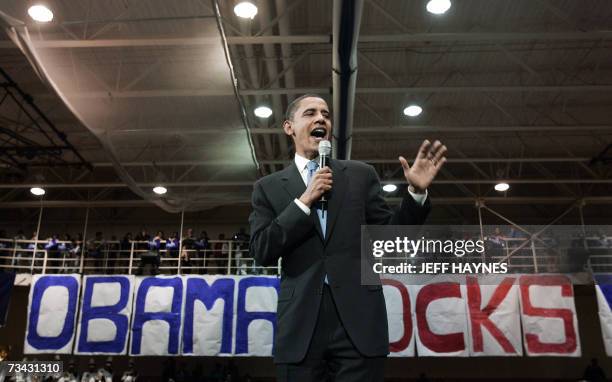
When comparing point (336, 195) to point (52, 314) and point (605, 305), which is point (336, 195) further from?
point (52, 314)

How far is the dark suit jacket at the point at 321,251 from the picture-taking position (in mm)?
1854

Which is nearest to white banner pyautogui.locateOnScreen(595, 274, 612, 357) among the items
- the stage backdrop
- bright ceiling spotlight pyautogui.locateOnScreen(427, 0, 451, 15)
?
the stage backdrop

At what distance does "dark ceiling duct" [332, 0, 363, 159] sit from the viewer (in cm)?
719

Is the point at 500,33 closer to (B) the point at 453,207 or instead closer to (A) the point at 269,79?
(A) the point at 269,79

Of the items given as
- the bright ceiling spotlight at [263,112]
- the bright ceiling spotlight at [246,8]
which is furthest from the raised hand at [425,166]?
the bright ceiling spotlight at [263,112]

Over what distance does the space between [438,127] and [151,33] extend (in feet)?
26.9

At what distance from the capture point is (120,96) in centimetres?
838

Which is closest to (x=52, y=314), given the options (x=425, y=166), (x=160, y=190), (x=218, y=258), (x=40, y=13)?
(x=160, y=190)

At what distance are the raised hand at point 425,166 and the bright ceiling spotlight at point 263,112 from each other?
1067 centimetres

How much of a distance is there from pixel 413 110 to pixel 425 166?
458 inches

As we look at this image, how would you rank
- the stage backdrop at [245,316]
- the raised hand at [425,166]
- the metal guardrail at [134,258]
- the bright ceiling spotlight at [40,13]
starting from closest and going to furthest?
the raised hand at [425,166] → the bright ceiling spotlight at [40,13] → the stage backdrop at [245,316] → the metal guardrail at [134,258]

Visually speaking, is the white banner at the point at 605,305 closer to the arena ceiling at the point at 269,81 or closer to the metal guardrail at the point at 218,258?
the metal guardrail at the point at 218,258

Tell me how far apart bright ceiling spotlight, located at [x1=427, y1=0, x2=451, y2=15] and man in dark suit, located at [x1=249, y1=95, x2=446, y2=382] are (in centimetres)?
784

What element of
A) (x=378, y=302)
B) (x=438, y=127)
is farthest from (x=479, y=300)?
(x=378, y=302)
